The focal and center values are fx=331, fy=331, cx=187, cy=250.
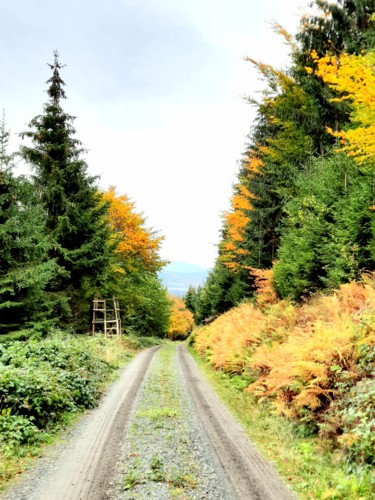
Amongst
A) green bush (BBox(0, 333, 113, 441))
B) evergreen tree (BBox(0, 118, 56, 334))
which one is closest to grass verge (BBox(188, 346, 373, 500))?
green bush (BBox(0, 333, 113, 441))

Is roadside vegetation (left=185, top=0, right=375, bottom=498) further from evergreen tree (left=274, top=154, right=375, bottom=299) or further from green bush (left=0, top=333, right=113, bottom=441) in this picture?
green bush (left=0, top=333, right=113, bottom=441)

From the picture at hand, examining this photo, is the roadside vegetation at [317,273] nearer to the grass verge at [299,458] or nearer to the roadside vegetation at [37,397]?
the grass verge at [299,458]

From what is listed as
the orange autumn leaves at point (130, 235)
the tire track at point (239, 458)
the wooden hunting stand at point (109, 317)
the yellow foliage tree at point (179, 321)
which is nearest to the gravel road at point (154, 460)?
the tire track at point (239, 458)

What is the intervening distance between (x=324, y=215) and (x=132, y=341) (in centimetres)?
1943

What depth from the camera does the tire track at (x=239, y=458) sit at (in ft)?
17.0

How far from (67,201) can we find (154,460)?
1719cm

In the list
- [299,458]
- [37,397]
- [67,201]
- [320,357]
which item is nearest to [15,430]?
[37,397]

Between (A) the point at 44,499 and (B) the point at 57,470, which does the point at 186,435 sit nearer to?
(B) the point at 57,470

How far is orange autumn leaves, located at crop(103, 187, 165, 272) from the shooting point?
90.7ft

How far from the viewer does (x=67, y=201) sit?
66.5 feet

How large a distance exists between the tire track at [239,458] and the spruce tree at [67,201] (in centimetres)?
1320

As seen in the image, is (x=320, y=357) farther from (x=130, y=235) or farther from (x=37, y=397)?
(x=130, y=235)

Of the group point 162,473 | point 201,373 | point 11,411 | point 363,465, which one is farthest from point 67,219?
point 363,465

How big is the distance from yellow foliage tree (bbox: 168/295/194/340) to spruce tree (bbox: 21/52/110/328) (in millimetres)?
44720
